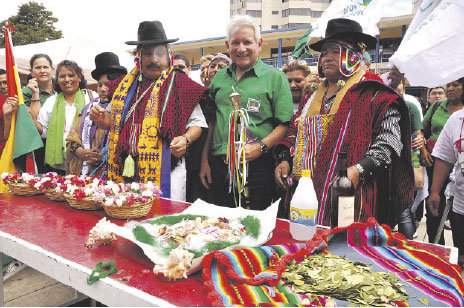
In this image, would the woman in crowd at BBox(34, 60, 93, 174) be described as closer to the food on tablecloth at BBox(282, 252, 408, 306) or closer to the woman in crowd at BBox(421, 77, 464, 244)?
the food on tablecloth at BBox(282, 252, 408, 306)

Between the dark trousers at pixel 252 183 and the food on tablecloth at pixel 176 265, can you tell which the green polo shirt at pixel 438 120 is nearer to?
the dark trousers at pixel 252 183

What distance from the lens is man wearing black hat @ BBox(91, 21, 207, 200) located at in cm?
246

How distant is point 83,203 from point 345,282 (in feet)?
4.75

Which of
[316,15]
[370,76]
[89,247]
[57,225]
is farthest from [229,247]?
[316,15]

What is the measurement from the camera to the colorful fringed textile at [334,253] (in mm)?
977

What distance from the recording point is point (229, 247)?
1.20 m

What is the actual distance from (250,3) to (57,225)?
5370 centimetres

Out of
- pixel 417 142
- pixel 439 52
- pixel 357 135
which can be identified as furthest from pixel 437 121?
pixel 357 135

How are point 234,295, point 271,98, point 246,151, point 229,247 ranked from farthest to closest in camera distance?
point 271,98 → point 246,151 → point 229,247 → point 234,295

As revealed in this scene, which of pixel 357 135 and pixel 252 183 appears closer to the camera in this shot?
pixel 357 135

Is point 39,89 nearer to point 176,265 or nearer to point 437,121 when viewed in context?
point 176,265

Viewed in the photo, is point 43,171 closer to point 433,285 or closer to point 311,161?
point 311,161

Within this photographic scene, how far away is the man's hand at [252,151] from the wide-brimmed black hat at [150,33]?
0.97m

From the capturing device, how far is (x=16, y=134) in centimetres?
313
